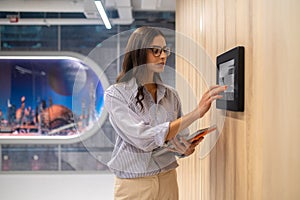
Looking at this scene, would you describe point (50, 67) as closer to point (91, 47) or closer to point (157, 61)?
point (91, 47)

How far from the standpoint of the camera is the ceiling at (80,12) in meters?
4.15

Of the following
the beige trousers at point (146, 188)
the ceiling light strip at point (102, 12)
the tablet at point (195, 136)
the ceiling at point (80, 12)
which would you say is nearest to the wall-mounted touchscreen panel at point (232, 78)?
the tablet at point (195, 136)

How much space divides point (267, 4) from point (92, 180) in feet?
13.6

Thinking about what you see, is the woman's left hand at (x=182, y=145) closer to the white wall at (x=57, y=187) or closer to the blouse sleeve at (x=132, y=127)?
the blouse sleeve at (x=132, y=127)

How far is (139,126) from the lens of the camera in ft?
4.67

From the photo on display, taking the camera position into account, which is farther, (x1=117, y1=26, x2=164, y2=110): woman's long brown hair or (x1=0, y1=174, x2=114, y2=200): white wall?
(x1=0, y1=174, x2=114, y2=200): white wall

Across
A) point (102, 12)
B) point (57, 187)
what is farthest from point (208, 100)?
point (57, 187)

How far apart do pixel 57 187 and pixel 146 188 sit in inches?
137

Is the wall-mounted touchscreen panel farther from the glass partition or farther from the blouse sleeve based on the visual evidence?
the glass partition

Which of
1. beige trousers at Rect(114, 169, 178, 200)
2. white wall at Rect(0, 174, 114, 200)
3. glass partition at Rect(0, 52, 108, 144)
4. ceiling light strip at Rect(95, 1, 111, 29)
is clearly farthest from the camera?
glass partition at Rect(0, 52, 108, 144)

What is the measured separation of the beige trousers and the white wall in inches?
125

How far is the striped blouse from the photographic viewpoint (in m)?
1.43

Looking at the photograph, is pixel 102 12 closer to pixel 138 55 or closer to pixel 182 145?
pixel 138 55


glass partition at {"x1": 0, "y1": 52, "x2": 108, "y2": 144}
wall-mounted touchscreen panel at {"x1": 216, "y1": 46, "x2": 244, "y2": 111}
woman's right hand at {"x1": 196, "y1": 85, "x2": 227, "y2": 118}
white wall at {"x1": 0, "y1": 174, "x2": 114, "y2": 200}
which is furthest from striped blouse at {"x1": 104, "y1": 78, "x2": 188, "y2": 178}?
glass partition at {"x1": 0, "y1": 52, "x2": 108, "y2": 144}
